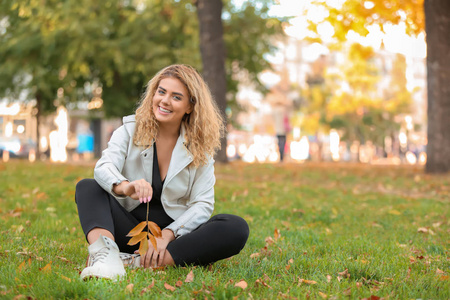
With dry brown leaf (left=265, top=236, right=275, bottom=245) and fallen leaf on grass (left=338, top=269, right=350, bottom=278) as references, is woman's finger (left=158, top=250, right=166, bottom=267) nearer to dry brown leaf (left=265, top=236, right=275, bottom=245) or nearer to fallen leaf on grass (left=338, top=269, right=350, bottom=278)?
fallen leaf on grass (left=338, top=269, right=350, bottom=278)

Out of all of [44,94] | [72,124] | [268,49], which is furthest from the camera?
[72,124]

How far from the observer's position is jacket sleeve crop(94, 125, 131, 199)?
122 inches

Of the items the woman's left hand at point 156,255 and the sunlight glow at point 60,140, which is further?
the sunlight glow at point 60,140

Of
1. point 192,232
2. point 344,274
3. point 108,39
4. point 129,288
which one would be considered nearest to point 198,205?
point 192,232

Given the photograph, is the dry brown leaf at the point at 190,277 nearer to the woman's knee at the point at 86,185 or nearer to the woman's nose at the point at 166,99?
the woman's knee at the point at 86,185

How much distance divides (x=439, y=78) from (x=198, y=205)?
416 inches

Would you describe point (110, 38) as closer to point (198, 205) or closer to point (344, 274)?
point (198, 205)

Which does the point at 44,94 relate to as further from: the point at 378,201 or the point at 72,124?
the point at 72,124

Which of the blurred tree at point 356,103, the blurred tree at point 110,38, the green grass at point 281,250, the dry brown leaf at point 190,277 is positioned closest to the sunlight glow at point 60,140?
the blurred tree at point 110,38

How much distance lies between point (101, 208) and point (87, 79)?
2083 cm

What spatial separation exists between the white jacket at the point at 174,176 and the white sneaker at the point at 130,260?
0.92ft

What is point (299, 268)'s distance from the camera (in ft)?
11.1

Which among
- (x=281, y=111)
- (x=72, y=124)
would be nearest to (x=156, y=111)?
(x=72, y=124)

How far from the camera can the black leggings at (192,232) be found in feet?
10.3
